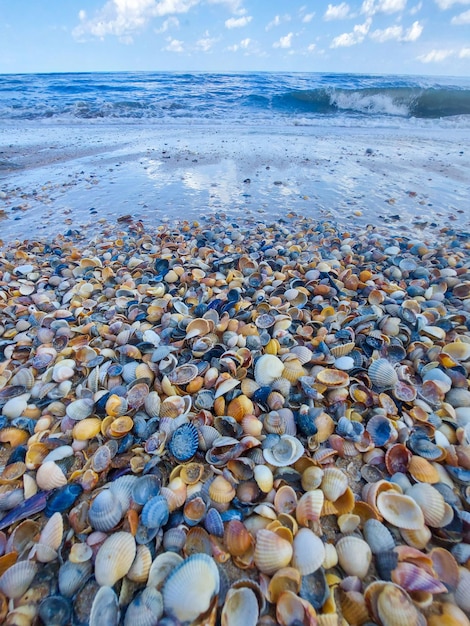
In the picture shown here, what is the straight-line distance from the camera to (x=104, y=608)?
1258mm

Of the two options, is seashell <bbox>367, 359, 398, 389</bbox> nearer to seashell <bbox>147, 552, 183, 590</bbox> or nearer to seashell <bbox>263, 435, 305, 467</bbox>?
seashell <bbox>263, 435, 305, 467</bbox>

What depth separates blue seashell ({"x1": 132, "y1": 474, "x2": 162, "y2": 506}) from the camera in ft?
5.25

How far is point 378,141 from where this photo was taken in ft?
36.0

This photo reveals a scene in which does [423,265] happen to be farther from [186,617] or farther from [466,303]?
[186,617]

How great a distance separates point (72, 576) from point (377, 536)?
52.9 inches

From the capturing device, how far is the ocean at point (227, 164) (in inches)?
227

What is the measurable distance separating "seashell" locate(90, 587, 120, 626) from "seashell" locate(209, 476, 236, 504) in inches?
21.4

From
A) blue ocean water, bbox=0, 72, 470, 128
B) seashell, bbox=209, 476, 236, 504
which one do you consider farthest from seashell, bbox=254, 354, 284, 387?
blue ocean water, bbox=0, 72, 470, 128

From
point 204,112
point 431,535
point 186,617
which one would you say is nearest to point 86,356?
point 186,617

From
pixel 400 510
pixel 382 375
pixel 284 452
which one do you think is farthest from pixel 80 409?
pixel 382 375

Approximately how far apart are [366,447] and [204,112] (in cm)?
1911

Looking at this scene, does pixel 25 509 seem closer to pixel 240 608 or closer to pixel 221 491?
pixel 221 491

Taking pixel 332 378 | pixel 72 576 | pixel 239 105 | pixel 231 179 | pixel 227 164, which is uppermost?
pixel 239 105

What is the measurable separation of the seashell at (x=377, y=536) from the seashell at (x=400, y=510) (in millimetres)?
68
